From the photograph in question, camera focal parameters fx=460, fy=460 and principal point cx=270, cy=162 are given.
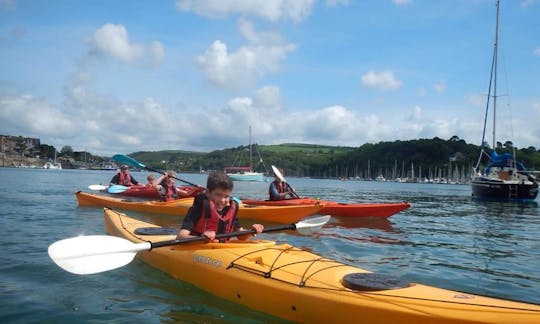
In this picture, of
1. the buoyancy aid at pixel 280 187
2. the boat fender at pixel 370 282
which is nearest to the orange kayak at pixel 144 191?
the buoyancy aid at pixel 280 187

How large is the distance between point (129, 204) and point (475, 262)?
1013 cm

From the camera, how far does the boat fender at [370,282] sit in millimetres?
4138

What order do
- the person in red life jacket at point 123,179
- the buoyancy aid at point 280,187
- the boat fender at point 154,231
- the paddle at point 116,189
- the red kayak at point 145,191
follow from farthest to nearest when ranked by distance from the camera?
the person in red life jacket at point 123,179
the paddle at point 116,189
the red kayak at point 145,191
the buoyancy aid at point 280,187
the boat fender at point 154,231

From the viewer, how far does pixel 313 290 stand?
14.3ft

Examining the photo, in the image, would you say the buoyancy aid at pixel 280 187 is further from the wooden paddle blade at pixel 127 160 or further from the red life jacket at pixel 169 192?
the wooden paddle blade at pixel 127 160

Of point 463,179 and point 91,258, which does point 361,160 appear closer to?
point 463,179

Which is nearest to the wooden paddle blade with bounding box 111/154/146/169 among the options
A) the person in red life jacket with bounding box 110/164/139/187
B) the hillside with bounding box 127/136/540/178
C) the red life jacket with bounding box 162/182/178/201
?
the red life jacket with bounding box 162/182/178/201

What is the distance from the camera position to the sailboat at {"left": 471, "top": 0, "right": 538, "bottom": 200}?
2694cm

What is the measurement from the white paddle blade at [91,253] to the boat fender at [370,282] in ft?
7.81

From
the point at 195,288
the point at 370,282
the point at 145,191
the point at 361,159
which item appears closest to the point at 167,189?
the point at 145,191

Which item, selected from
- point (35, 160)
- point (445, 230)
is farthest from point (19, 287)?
point (35, 160)

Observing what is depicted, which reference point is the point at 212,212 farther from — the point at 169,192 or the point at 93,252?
the point at 169,192

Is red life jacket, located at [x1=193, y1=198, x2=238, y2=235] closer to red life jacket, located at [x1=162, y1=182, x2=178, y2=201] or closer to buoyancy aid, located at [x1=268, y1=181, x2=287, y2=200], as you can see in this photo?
buoyancy aid, located at [x1=268, y1=181, x2=287, y2=200]

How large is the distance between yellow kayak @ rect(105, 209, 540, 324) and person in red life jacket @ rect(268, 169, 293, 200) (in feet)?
23.4
